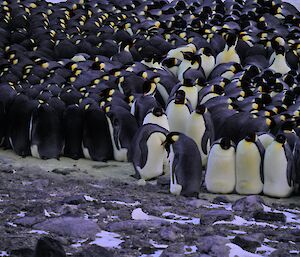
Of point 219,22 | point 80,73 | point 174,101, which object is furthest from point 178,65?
point 219,22

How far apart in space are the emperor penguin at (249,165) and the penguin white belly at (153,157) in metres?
0.81

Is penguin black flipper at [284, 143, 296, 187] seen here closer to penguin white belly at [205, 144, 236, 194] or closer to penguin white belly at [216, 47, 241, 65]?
penguin white belly at [205, 144, 236, 194]

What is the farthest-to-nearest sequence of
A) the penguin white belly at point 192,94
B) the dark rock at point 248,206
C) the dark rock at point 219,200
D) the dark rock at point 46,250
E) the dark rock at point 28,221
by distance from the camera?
1. the penguin white belly at point 192,94
2. the dark rock at point 219,200
3. the dark rock at point 248,206
4. the dark rock at point 28,221
5. the dark rock at point 46,250

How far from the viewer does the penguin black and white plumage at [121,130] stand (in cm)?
893

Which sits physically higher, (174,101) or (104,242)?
(174,101)

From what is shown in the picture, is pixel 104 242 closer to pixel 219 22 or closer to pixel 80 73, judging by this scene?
pixel 80 73

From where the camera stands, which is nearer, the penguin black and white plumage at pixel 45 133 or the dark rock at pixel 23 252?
the dark rock at pixel 23 252

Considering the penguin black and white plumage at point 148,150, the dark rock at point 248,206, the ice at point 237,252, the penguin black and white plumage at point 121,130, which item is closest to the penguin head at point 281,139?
the dark rock at point 248,206

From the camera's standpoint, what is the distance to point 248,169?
7.74m

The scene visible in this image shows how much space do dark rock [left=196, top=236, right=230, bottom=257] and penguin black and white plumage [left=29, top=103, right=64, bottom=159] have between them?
142 inches

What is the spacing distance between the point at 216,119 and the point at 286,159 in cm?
149

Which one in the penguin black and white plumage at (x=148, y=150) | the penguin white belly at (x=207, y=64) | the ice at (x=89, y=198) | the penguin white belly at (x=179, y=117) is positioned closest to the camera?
the ice at (x=89, y=198)

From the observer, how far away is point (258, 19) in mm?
14727

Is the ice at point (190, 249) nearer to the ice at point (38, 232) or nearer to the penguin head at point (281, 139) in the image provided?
the ice at point (38, 232)
